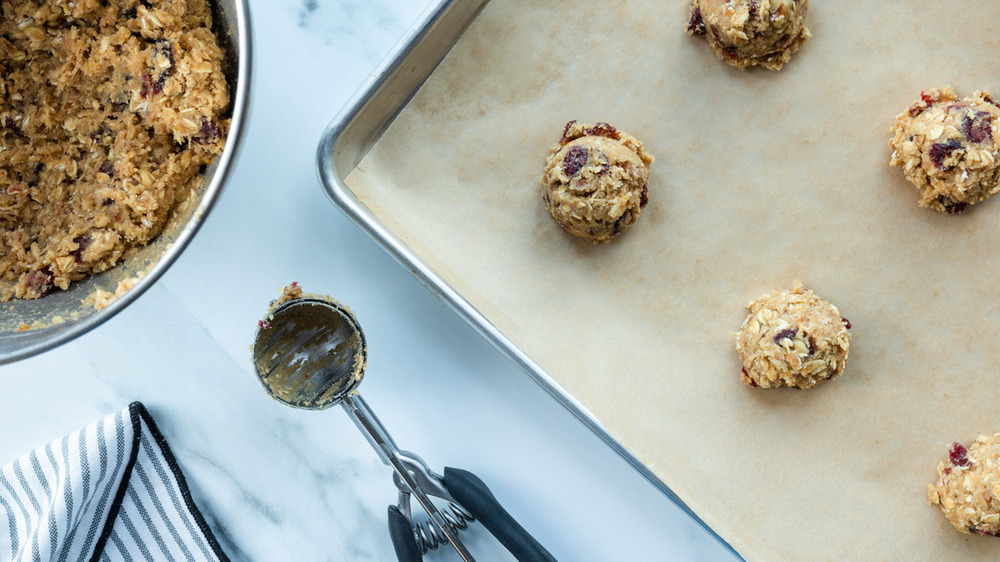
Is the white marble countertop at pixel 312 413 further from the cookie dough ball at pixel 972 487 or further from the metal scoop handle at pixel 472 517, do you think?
the cookie dough ball at pixel 972 487

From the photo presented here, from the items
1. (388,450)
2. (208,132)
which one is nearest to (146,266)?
(208,132)

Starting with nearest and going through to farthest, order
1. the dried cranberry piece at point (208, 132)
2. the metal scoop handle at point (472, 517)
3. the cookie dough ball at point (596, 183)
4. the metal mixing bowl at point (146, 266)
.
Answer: the metal mixing bowl at point (146, 266) → the dried cranberry piece at point (208, 132) → the cookie dough ball at point (596, 183) → the metal scoop handle at point (472, 517)

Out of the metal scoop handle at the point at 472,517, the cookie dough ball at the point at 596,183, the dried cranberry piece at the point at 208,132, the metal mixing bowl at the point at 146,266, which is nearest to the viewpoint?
the metal mixing bowl at the point at 146,266

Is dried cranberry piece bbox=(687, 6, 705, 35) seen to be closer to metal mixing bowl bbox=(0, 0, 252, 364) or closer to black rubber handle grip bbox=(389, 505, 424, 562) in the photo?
metal mixing bowl bbox=(0, 0, 252, 364)

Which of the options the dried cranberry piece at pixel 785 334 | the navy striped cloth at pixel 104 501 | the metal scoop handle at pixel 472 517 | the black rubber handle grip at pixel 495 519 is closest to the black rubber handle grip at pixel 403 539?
the metal scoop handle at pixel 472 517

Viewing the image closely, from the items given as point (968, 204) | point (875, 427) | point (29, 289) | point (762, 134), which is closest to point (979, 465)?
point (875, 427)

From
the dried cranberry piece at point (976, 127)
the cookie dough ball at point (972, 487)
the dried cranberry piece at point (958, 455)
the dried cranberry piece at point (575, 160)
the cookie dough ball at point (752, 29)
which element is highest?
the dried cranberry piece at point (575, 160)

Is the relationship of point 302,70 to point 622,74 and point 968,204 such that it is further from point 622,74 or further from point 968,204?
point 968,204

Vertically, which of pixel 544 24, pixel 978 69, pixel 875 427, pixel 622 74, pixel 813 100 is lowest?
pixel 875 427
